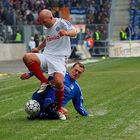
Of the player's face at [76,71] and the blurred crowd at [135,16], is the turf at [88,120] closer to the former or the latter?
the player's face at [76,71]

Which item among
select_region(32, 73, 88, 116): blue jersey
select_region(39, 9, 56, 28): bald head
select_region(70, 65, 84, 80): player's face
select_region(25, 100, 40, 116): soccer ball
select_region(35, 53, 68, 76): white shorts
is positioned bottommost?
select_region(25, 100, 40, 116): soccer ball

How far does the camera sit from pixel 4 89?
653 inches

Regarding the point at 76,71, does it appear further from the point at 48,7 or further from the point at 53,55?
the point at 48,7

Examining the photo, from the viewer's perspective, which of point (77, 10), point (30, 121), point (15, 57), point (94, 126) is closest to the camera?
point (94, 126)

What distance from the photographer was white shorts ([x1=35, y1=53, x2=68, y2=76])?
30.8ft

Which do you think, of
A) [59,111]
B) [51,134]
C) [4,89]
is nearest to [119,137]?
[51,134]

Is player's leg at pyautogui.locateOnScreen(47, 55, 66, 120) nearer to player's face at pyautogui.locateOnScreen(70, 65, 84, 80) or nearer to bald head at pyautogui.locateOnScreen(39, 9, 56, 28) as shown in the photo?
player's face at pyautogui.locateOnScreen(70, 65, 84, 80)

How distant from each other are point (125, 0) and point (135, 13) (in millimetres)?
2003

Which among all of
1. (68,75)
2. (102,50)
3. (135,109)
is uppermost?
(68,75)

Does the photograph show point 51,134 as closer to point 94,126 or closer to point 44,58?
point 94,126

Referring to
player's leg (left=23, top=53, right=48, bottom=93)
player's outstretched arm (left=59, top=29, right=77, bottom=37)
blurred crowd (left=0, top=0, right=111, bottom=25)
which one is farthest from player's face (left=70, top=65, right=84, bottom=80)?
blurred crowd (left=0, top=0, right=111, bottom=25)

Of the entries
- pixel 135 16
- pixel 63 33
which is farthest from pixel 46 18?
pixel 135 16

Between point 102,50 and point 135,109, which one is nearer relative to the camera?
point 135,109

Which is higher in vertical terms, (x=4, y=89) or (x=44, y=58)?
(x=44, y=58)
